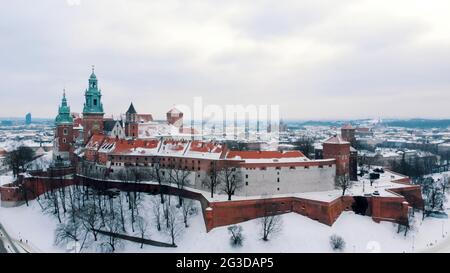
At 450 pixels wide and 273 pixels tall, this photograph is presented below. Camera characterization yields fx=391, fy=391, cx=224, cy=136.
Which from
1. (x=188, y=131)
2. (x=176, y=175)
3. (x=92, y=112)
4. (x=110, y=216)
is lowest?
(x=110, y=216)

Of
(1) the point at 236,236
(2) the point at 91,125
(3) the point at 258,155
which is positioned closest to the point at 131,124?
(2) the point at 91,125

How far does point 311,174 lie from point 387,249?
8736mm

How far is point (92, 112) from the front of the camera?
43.5m

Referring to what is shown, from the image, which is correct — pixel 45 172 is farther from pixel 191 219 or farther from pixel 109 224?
pixel 191 219

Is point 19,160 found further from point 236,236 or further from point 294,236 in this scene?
point 294,236

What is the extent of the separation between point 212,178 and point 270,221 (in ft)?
20.0

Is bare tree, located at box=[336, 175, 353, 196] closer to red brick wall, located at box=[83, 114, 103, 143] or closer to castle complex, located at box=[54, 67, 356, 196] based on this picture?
castle complex, located at box=[54, 67, 356, 196]

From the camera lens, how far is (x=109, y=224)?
92.5 feet

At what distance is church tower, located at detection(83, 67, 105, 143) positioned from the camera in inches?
1703

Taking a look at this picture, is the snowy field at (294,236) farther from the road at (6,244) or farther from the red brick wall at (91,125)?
the red brick wall at (91,125)

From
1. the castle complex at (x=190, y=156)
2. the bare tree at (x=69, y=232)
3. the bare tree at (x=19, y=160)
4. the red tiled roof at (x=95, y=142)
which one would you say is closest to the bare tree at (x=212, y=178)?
the castle complex at (x=190, y=156)

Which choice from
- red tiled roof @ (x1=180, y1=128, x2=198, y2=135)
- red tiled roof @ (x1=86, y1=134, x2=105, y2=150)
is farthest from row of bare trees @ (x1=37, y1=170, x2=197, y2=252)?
red tiled roof @ (x1=180, y1=128, x2=198, y2=135)

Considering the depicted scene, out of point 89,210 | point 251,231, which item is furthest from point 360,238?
point 89,210
